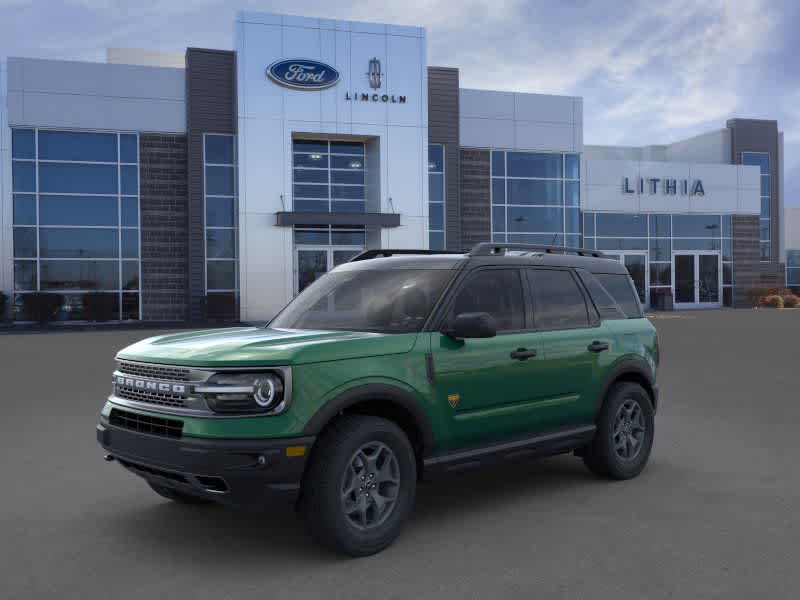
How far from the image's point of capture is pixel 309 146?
3222cm

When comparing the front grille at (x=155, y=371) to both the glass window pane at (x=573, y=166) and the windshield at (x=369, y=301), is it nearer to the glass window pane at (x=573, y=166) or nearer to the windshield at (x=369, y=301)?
the windshield at (x=369, y=301)

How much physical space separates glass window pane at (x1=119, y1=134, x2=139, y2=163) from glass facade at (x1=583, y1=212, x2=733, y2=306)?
69.1 feet

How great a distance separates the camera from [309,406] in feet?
14.7

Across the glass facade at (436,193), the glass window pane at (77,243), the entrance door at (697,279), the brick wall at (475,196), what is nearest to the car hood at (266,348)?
the glass window pane at (77,243)

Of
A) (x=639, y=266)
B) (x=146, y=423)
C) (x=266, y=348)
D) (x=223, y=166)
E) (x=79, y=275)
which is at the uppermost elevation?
(x=223, y=166)

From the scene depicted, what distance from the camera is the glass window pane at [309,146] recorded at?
3206 centimetres

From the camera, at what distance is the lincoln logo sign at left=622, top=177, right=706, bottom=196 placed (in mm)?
40406

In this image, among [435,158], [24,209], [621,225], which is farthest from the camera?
[621,225]

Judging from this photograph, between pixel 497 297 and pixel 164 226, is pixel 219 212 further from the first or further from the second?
pixel 497 297

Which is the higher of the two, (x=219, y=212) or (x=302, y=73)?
(x=302, y=73)

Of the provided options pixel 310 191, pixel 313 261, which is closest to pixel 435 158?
pixel 310 191

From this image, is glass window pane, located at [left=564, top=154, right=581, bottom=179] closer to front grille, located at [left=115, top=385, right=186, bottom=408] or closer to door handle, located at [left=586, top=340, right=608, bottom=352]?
door handle, located at [left=586, top=340, right=608, bottom=352]

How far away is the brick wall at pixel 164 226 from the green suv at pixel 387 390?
26.3 metres

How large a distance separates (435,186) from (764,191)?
77.6ft
